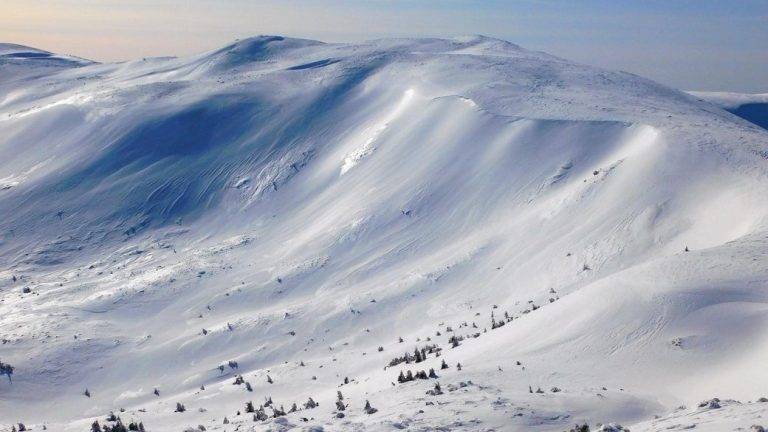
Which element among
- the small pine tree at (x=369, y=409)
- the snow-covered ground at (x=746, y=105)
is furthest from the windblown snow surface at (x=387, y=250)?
the snow-covered ground at (x=746, y=105)

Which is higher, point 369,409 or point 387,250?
point 387,250

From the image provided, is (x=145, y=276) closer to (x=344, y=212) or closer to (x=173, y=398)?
(x=344, y=212)

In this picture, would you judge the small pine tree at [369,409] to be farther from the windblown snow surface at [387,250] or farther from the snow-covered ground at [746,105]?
the snow-covered ground at [746,105]

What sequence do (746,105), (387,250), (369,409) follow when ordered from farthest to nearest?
1. (746,105)
2. (387,250)
3. (369,409)

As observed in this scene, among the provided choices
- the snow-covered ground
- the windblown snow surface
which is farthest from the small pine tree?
the snow-covered ground

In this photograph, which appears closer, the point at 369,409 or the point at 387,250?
the point at 369,409

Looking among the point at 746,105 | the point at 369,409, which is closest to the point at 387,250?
the point at 369,409

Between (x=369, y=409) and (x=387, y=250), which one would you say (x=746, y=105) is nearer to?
(x=387, y=250)

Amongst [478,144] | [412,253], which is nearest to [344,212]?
[412,253]

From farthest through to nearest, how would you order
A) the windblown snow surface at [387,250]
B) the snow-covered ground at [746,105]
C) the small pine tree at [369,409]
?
the snow-covered ground at [746,105]
the windblown snow surface at [387,250]
the small pine tree at [369,409]
